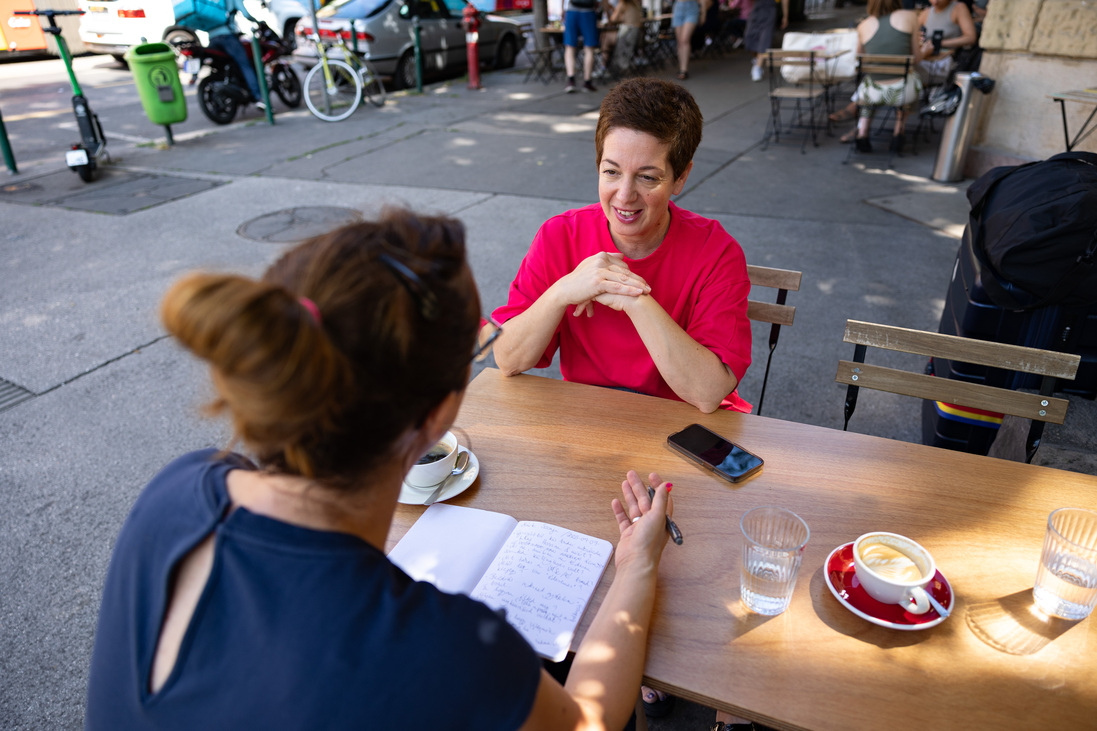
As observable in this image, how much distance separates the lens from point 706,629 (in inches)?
49.1

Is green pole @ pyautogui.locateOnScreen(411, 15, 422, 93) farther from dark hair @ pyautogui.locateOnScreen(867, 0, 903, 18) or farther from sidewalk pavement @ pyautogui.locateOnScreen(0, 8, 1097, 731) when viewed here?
dark hair @ pyautogui.locateOnScreen(867, 0, 903, 18)

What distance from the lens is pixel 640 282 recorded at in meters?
1.90

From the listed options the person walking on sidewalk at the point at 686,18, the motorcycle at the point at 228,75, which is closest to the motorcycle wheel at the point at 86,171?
the motorcycle at the point at 228,75

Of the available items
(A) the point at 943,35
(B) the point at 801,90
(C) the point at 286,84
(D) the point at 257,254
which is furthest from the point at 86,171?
(A) the point at 943,35

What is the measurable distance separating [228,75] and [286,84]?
959mm

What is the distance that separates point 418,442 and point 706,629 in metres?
0.64

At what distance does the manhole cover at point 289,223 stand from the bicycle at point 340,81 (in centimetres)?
409

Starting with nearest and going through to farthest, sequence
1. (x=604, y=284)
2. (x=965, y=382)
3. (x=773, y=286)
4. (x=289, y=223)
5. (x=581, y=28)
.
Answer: (x=604, y=284) → (x=965, y=382) → (x=773, y=286) → (x=289, y=223) → (x=581, y=28)

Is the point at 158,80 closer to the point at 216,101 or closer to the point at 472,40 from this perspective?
the point at 216,101

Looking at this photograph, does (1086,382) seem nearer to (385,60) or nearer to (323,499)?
(323,499)

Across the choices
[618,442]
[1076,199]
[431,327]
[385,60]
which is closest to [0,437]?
[618,442]

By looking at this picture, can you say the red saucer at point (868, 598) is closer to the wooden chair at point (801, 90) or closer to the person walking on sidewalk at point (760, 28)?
the wooden chair at point (801, 90)

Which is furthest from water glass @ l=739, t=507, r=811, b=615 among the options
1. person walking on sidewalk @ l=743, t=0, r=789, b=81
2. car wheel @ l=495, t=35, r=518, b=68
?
car wheel @ l=495, t=35, r=518, b=68

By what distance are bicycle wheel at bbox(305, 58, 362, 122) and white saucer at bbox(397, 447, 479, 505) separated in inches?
365
